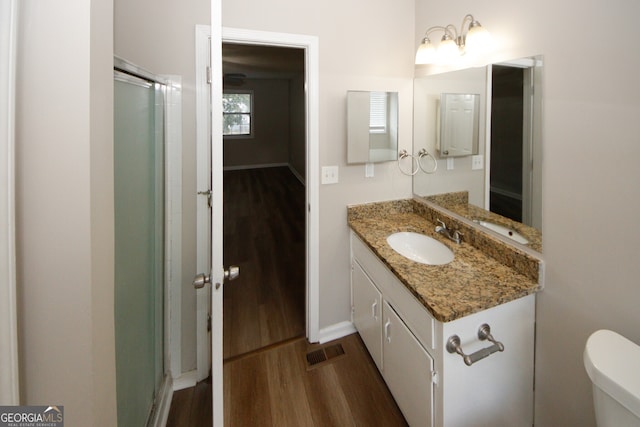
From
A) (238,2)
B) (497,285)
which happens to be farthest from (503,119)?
(238,2)

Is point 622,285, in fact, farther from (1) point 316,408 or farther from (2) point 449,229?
(1) point 316,408

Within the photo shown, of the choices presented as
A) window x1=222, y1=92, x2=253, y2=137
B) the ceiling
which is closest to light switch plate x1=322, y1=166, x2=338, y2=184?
the ceiling

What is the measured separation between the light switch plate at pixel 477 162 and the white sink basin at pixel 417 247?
1.57 ft

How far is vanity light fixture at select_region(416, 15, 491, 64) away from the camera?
1.41 m

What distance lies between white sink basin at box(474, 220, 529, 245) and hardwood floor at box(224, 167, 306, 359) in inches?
57.8

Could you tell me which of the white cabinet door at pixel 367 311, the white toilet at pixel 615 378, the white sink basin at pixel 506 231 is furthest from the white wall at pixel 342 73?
the white toilet at pixel 615 378

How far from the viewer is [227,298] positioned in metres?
2.61

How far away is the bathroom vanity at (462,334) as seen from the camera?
3.64 feet

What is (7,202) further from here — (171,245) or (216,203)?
(171,245)

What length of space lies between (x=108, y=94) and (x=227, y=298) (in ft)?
7.20

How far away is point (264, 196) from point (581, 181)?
212 inches

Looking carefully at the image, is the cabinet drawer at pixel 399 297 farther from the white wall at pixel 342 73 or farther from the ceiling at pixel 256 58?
the ceiling at pixel 256 58

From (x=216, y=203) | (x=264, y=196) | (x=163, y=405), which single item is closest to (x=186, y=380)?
(x=163, y=405)

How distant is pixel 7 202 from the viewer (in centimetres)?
55
